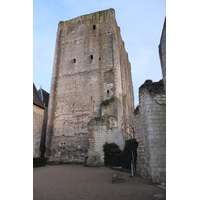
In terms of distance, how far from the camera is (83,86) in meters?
16.0

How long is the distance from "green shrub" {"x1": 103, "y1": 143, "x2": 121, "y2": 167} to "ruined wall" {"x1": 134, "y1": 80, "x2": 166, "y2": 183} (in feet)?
12.2

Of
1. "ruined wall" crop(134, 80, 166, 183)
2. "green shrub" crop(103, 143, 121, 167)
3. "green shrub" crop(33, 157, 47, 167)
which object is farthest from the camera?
"green shrub" crop(33, 157, 47, 167)

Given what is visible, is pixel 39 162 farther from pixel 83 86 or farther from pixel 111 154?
pixel 83 86

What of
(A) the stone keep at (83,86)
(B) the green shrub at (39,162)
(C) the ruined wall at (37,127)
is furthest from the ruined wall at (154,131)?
(C) the ruined wall at (37,127)

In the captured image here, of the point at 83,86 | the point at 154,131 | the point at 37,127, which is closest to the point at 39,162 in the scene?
the point at 37,127

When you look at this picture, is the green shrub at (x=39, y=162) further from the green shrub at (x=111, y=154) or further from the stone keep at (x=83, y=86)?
the green shrub at (x=111, y=154)

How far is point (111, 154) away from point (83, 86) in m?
8.13

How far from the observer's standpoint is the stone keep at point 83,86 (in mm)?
14484

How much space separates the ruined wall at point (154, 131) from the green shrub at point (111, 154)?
372 cm

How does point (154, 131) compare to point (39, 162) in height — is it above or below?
above

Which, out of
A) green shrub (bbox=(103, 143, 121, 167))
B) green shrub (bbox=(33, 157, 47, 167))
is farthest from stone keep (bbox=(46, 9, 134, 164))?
green shrub (bbox=(103, 143, 121, 167))

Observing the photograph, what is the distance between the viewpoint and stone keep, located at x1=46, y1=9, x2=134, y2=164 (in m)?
14.5

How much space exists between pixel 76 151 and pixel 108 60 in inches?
353

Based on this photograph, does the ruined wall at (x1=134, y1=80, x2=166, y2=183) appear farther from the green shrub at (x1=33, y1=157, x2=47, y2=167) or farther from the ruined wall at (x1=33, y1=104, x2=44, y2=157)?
the ruined wall at (x1=33, y1=104, x2=44, y2=157)
